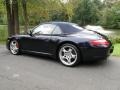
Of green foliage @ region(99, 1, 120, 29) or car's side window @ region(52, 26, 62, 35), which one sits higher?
green foliage @ region(99, 1, 120, 29)

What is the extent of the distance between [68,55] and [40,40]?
1.14 m

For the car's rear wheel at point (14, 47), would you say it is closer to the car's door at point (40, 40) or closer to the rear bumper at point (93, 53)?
the car's door at point (40, 40)

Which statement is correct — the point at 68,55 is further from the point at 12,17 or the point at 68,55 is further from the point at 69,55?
the point at 12,17

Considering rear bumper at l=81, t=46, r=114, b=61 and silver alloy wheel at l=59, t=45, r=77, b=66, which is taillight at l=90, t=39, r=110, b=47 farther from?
silver alloy wheel at l=59, t=45, r=77, b=66

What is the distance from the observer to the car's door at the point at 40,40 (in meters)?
6.32

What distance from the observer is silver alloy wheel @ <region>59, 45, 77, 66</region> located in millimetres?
5737

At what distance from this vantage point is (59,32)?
20.2 feet

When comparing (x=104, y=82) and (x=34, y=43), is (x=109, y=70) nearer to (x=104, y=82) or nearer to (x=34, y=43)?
(x=104, y=82)

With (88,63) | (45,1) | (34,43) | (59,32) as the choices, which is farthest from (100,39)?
(45,1)

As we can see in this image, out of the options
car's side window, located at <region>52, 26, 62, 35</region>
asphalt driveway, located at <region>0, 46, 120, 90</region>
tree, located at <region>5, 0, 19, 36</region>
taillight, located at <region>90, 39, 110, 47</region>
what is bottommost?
asphalt driveway, located at <region>0, 46, 120, 90</region>

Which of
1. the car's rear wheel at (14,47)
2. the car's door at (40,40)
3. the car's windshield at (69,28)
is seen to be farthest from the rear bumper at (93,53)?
the car's rear wheel at (14,47)

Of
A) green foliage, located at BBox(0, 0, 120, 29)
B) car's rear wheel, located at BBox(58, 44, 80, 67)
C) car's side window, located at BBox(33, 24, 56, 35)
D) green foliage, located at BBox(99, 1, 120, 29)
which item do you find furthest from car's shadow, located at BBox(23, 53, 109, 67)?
green foliage, located at BBox(99, 1, 120, 29)

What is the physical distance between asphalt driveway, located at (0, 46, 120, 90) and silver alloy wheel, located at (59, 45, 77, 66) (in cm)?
20

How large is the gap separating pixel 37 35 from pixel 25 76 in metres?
2.00
